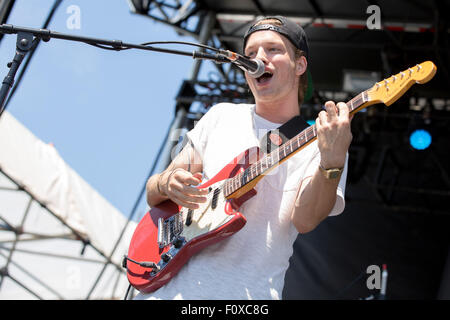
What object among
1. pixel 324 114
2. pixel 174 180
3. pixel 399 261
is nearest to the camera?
pixel 324 114

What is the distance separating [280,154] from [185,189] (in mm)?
352

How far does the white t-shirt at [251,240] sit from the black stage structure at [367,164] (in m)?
4.50

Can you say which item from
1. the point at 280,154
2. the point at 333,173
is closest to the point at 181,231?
the point at 280,154

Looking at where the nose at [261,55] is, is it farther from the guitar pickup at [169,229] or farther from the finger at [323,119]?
the guitar pickup at [169,229]

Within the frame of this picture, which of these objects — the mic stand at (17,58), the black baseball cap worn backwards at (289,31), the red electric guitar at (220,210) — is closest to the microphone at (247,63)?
the black baseball cap worn backwards at (289,31)

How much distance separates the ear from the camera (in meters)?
1.95

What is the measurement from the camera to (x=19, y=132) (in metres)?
6.16

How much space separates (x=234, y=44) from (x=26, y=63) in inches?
239

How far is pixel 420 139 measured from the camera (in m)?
6.07

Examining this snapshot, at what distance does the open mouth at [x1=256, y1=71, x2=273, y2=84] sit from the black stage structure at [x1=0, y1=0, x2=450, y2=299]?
4.45 metres

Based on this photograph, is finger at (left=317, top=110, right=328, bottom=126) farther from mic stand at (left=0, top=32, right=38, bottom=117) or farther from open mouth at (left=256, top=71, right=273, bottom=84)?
mic stand at (left=0, top=32, right=38, bottom=117)

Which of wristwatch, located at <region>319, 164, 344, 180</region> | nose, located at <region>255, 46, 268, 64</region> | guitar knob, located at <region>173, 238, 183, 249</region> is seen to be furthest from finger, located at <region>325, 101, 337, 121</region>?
guitar knob, located at <region>173, 238, 183, 249</region>

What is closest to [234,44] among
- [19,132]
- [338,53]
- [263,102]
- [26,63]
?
[338,53]
